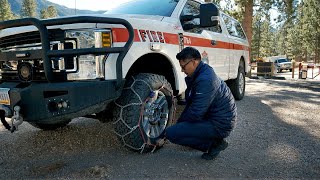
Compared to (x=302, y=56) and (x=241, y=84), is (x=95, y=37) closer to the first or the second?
(x=241, y=84)

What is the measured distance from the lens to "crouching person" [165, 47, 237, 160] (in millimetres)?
3105

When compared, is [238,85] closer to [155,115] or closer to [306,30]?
[155,115]

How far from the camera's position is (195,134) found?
10.4 feet

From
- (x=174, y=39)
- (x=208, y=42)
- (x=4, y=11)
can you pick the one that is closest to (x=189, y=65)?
(x=174, y=39)

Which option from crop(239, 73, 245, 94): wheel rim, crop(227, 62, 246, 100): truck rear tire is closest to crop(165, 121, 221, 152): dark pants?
crop(227, 62, 246, 100): truck rear tire

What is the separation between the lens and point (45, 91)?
2754mm

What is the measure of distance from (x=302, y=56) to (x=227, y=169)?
7381 centimetres

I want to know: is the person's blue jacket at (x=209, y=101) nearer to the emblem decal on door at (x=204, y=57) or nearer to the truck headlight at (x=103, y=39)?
the truck headlight at (x=103, y=39)

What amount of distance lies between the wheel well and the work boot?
1123mm

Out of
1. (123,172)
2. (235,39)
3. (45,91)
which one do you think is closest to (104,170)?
(123,172)

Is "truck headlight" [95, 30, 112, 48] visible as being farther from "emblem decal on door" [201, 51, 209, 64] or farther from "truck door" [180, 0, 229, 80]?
"emblem decal on door" [201, 51, 209, 64]

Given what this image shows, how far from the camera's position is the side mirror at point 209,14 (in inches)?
151

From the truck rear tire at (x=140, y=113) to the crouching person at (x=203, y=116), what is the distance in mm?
241

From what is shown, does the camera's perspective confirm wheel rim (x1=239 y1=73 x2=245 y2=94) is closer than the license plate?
No
